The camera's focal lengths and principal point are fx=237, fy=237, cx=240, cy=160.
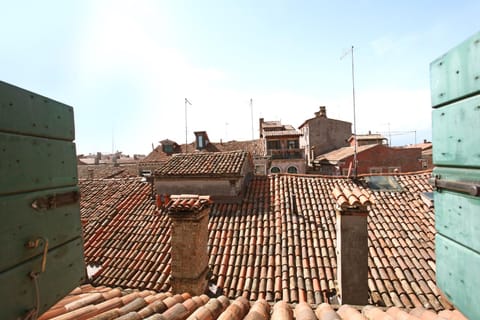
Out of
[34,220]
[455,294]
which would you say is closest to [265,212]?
[455,294]

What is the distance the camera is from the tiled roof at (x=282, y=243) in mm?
5902

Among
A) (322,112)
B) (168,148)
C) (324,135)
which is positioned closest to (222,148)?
(168,148)

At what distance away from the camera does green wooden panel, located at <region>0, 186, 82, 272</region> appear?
5.18 feet

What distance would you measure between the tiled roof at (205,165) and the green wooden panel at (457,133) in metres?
8.52

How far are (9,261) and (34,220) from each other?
303mm

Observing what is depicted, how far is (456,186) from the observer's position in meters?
1.77

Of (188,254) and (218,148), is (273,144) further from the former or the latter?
(188,254)

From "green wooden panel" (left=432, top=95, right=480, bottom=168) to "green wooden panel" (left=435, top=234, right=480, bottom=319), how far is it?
2.21 feet

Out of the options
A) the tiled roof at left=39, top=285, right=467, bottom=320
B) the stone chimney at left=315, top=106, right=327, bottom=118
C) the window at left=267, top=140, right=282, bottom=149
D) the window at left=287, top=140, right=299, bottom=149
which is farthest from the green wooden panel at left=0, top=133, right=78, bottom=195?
the stone chimney at left=315, top=106, right=327, bottom=118

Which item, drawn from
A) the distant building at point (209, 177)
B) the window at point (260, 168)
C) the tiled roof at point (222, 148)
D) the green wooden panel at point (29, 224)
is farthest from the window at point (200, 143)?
the green wooden panel at point (29, 224)

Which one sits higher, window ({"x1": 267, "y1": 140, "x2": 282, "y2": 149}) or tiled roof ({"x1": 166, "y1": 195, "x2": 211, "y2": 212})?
window ({"x1": 267, "y1": 140, "x2": 282, "y2": 149})

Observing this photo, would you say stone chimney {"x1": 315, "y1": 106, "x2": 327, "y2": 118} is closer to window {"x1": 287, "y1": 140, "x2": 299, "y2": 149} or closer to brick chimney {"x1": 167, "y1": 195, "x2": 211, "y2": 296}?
window {"x1": 287, "y1": 140, "x2": 299, "y2": 149}

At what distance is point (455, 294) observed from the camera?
189cm

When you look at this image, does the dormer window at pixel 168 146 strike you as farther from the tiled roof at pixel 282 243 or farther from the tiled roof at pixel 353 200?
the tiled roof at pixel 353 200
